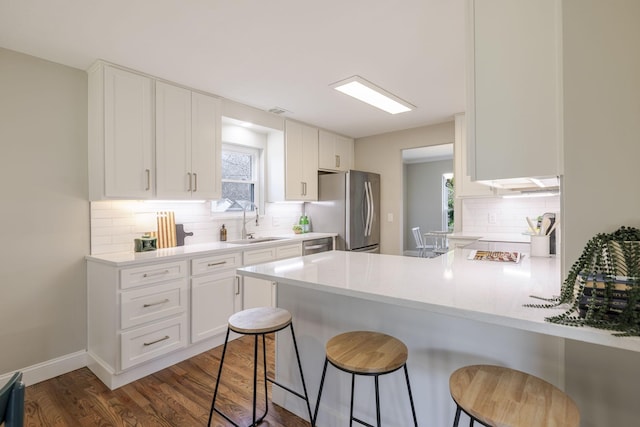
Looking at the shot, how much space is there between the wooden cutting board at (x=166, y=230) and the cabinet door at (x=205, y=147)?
34 cm

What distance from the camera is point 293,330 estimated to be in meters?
1.80

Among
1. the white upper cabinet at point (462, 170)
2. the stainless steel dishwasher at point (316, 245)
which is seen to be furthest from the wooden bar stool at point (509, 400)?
the white upper cabinet at point (462, 170)

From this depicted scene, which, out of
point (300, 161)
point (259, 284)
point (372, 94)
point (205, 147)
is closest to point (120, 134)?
point (205, 147)

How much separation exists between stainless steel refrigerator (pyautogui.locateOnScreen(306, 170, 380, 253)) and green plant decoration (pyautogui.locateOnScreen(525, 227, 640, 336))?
10.6 ft

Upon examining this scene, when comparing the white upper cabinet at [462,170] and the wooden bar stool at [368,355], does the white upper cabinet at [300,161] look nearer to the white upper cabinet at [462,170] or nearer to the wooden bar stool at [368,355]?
the white upper cabinet at [462,170]

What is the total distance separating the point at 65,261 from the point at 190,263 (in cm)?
92

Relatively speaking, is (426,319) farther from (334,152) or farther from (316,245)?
(334,152)

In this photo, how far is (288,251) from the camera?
11.6ft

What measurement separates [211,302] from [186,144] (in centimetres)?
147

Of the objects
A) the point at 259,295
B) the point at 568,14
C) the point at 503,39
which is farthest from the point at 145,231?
the point at 568,14

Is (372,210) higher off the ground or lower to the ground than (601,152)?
lower

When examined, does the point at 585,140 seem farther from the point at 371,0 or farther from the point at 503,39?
the point at 371,0

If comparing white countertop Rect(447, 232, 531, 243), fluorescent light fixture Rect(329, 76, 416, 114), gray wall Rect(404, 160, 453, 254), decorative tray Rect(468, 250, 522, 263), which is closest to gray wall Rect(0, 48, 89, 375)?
fluorescent light fixture Rect(329, 76, 416, 114)

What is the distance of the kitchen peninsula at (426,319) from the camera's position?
1091 millimetres
